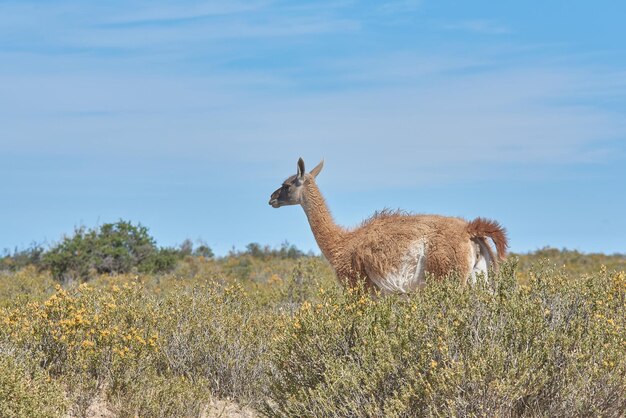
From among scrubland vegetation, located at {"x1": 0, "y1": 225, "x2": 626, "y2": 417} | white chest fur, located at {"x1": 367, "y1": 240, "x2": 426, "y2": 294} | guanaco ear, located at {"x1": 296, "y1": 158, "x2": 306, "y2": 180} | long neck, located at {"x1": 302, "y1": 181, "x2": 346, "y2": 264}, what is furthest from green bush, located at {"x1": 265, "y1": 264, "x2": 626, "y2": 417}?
guanaco ear, located at {"x1": 296, "y1": 158, "x2": 306, "y2": 180}

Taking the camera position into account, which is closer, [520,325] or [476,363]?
[476,363]

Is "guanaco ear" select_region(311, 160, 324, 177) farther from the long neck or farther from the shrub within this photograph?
the shrub

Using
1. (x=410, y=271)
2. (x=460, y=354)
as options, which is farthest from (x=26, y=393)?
(x=410, y=271)

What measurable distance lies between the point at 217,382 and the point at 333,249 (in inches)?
113

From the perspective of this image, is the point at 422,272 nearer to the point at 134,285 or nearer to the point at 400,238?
the point at 400,238

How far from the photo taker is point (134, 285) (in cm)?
1050

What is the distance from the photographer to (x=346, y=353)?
7.66 metres

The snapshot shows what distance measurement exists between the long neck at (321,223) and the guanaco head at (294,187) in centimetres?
14

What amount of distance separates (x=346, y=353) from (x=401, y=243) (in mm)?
3199

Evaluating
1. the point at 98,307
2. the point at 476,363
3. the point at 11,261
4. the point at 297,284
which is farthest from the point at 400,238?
the point at 11,261

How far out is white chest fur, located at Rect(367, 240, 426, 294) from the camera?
10531mm

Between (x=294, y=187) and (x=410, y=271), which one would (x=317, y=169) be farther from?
(x=410, y=271)

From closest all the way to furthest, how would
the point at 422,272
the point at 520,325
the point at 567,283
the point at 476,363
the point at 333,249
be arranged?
the point at 476,363
the point at 520,325
the point at 567,283
the point at 422,272
the point at 333,249

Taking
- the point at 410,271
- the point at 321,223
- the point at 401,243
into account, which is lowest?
the point at 410,271
